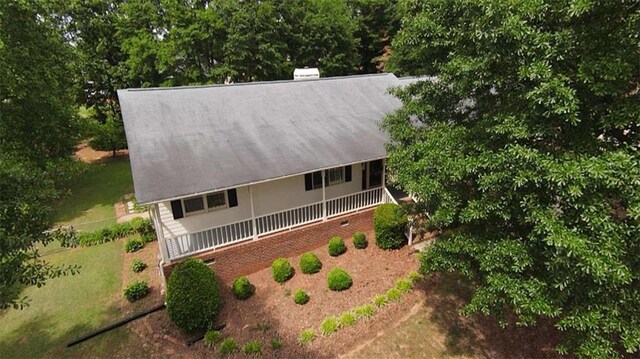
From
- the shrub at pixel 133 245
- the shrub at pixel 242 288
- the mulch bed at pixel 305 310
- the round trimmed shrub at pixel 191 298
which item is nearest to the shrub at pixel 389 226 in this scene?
the mulch bed at pixel 305 310

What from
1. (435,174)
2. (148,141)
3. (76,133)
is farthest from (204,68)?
(435,174)

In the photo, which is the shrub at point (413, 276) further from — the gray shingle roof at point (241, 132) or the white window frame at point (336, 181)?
the white window frame at point (336, 181)

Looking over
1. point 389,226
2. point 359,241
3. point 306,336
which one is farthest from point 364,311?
point 389,226

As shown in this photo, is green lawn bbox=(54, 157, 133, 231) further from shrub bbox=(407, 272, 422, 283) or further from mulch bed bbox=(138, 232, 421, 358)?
shrub bbox=(407, 272, 422, 283)

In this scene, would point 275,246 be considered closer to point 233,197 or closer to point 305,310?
point 233,197

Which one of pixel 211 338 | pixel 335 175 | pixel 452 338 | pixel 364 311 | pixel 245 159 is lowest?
pixel 452 338

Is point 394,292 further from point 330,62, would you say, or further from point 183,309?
point 330,62

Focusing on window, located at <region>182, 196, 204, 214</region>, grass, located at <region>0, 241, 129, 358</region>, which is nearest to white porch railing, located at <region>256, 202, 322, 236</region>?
window, located at <region>182, 196, 204, 214</region>
